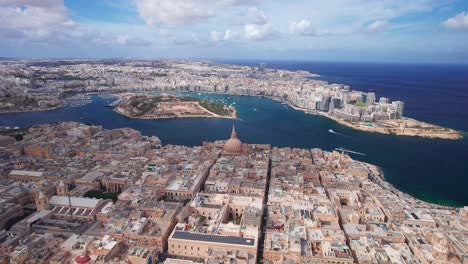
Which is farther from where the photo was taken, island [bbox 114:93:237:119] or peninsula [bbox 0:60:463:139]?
island [bbox 114:93:237:119]

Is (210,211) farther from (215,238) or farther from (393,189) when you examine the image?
(393,189)

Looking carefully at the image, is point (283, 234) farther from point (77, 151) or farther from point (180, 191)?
point (77, 151)

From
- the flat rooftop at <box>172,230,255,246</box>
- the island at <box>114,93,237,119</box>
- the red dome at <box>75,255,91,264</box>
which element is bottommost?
the red dome at <box>75,255,91,264</box>

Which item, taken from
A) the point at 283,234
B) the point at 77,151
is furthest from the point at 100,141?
the point at 283,234

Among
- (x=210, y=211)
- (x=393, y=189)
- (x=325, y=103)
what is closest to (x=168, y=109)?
(x=325, y=103)

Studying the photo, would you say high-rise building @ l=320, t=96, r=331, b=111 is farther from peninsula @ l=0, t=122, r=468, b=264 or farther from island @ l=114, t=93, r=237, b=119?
peninsula @ l=0, t=122, r=468, b=264

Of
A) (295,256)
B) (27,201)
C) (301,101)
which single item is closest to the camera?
(295,256)

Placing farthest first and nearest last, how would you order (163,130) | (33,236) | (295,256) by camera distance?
1. (163,130)
2. (33,236)
3. (295,256)

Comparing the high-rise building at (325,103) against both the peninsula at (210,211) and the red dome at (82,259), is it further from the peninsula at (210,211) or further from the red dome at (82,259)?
the red dome at (82,259)

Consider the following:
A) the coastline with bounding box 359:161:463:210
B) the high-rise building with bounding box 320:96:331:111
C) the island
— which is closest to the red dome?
the coastline with bounding box 359:161:463:210
